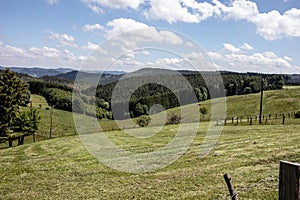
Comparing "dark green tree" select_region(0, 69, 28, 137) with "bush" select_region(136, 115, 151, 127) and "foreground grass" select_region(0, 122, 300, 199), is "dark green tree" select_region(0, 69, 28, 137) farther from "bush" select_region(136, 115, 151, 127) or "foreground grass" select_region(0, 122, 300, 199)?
"foreground grass" select_region(0, 122, 300, 199)

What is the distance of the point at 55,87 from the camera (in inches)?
7244

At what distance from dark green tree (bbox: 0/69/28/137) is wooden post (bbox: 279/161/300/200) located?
5517 cm

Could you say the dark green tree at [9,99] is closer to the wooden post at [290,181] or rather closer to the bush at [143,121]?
the bush at [143,121]

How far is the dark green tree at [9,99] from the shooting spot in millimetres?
53344

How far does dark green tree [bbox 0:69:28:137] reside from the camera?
5334 centimetres

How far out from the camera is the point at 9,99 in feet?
176

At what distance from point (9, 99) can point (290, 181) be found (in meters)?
55.8

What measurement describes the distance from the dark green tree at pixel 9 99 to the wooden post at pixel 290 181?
55.2 meters

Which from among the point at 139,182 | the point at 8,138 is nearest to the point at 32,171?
the point at 139,182

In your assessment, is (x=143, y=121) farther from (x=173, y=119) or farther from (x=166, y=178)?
(x=166, y=178)

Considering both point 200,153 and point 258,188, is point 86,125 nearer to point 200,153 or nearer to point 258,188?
point 200,153

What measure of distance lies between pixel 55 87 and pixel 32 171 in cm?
17006

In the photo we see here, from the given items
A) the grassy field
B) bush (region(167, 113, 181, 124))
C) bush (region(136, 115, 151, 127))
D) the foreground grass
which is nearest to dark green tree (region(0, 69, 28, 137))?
bush (region(136, 115, 151, 127))

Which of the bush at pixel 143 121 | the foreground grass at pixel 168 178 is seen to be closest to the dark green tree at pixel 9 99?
the bush at pixel 143 121
